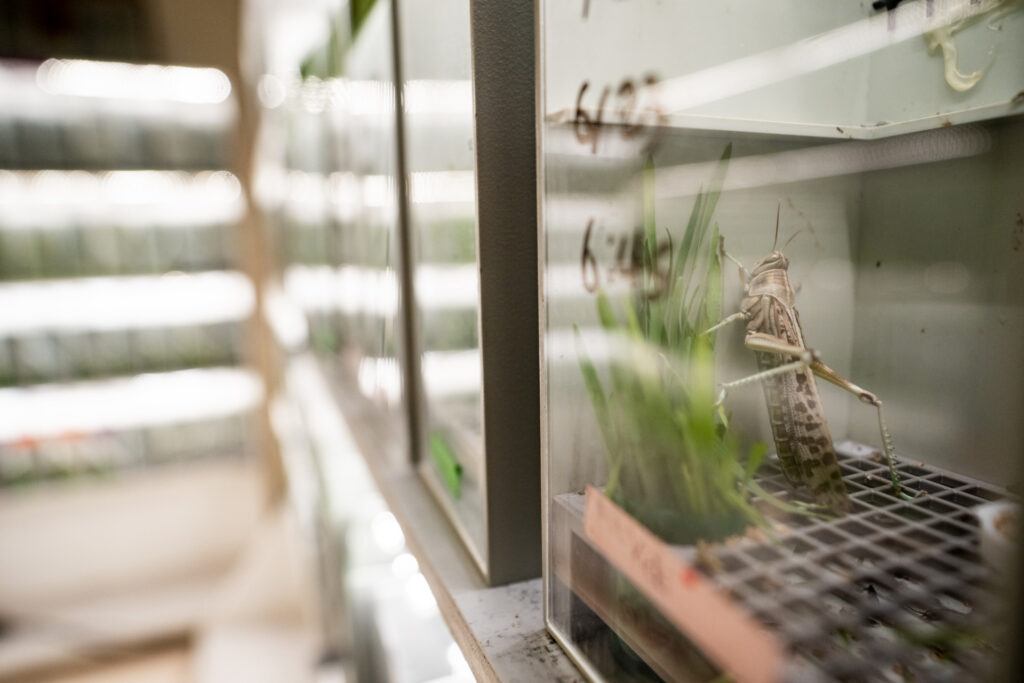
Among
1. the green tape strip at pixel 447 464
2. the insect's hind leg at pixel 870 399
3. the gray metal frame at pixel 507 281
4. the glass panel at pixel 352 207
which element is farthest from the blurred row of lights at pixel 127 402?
the insect's hind leg at pixel 870 399

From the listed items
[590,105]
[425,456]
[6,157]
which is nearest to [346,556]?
[425,456]

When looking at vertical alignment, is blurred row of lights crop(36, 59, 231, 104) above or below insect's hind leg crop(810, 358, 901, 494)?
above

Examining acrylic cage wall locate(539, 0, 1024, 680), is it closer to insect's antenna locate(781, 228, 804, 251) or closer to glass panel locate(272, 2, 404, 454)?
insect's antenna locate(781, 228, 804, 251)

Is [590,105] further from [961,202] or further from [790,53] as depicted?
[961,202]

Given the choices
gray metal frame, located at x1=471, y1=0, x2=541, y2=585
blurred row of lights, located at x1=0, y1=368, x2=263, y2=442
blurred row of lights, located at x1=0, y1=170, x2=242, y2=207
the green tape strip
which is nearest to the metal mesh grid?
gray metal frame, located at x1=471, y1=0, x2=541, y2=585

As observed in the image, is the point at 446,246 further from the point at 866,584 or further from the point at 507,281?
the point at 866,584

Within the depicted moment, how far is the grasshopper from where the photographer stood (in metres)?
0.40

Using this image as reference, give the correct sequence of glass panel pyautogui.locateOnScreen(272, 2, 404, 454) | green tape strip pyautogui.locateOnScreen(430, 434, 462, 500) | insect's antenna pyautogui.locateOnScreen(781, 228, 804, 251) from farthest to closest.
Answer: glass panel pyautogui.locateOnScreen(272, 2, 404, 454)
green tape strip pyautogui.locateOnScreen(430, 434, 462, 500)
insect's antenna pyautogui.locateOnScreen(781, 228, 804, 251)

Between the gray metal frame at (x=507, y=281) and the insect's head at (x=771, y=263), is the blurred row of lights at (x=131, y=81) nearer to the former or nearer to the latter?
the gray metal frame at (x=507, y=281)

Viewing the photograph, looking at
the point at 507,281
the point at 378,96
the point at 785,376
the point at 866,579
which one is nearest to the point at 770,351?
the point at 785,376

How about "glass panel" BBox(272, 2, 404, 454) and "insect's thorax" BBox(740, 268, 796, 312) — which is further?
"glass panel" BBox(272, 2, 404, 454)

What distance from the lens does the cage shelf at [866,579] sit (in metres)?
0.31

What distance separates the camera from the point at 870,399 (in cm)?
43

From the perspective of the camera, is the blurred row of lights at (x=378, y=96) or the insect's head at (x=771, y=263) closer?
the insect's head at (x=771, y=263)
